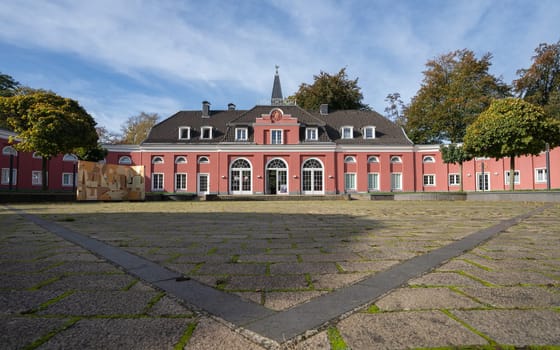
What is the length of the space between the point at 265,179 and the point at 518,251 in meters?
28.7

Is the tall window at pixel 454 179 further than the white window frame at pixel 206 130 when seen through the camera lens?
No

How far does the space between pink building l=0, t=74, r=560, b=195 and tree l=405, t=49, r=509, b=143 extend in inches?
227

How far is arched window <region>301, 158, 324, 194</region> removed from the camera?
32.0 meters

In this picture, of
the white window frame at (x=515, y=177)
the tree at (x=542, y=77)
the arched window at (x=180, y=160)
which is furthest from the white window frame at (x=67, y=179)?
the tree at (x=542, y=77)

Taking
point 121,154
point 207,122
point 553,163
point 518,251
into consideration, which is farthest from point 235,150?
point 518,251

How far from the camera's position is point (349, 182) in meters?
32.5

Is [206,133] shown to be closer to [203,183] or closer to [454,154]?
[203,183]

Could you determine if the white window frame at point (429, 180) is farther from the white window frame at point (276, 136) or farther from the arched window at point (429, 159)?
the white window frame at point (276, 136)

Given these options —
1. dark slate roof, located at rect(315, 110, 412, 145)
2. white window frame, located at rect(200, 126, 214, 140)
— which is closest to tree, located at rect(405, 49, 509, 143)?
dark slate roof, located at rect(315, 110, 412, 145)

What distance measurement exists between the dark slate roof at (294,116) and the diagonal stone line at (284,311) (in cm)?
2971

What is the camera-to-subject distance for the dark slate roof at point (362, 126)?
108 ft

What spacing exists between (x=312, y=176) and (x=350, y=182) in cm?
414

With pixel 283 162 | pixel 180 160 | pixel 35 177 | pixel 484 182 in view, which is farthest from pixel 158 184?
pixel 484 182

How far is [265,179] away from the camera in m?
31.8
